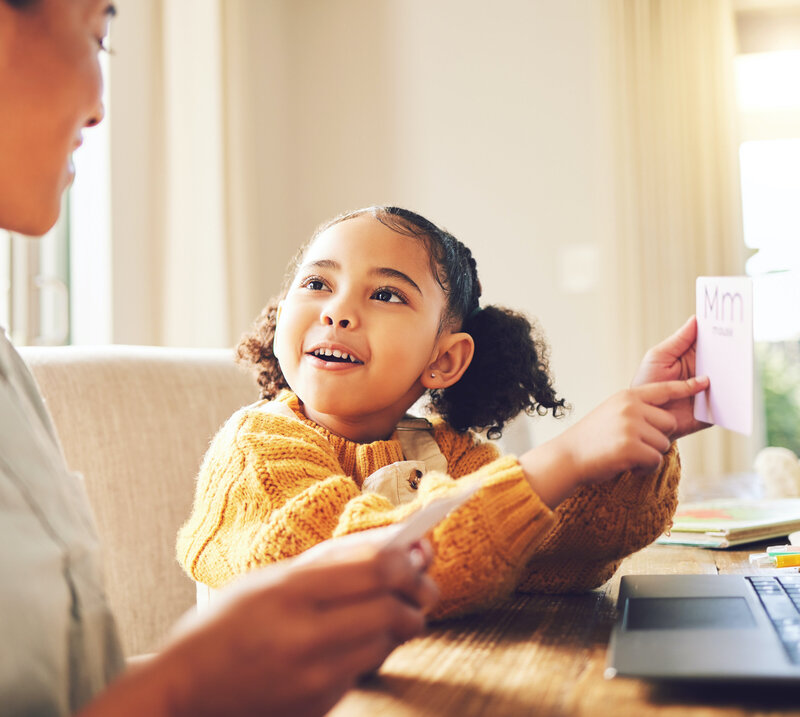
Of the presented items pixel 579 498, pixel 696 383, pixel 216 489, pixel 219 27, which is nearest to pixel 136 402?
pixel 216 489

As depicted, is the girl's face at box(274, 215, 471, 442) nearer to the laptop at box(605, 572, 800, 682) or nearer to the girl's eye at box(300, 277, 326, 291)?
the girl's eye at box(300, 277, 326, 291)

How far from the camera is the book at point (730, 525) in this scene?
120 cm

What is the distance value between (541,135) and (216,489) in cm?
335

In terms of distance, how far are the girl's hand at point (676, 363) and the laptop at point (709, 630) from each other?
0.55ft

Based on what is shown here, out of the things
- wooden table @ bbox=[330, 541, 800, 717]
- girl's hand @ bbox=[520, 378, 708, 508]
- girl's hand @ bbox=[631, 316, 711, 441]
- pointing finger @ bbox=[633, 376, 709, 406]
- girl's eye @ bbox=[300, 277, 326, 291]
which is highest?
girl's eye @ bbox=[300, 277, 326, 291]

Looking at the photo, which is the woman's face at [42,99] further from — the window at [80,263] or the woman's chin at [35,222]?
the window at [80,263]

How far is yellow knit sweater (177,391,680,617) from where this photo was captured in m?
0.74

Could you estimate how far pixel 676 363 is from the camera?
3.15ft

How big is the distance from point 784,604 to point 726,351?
0.23m

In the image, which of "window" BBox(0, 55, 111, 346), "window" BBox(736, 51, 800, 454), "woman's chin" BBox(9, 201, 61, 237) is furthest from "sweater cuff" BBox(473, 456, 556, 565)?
"window" BBox(736, 51, 800, 454)

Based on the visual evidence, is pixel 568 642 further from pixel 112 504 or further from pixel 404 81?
pixel 404 81

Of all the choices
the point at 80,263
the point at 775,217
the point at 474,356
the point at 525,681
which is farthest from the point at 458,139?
the point at 525,681

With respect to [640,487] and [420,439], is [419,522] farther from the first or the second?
[420,439]

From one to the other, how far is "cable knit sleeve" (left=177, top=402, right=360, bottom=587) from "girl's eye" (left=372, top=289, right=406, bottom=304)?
0.66ft
